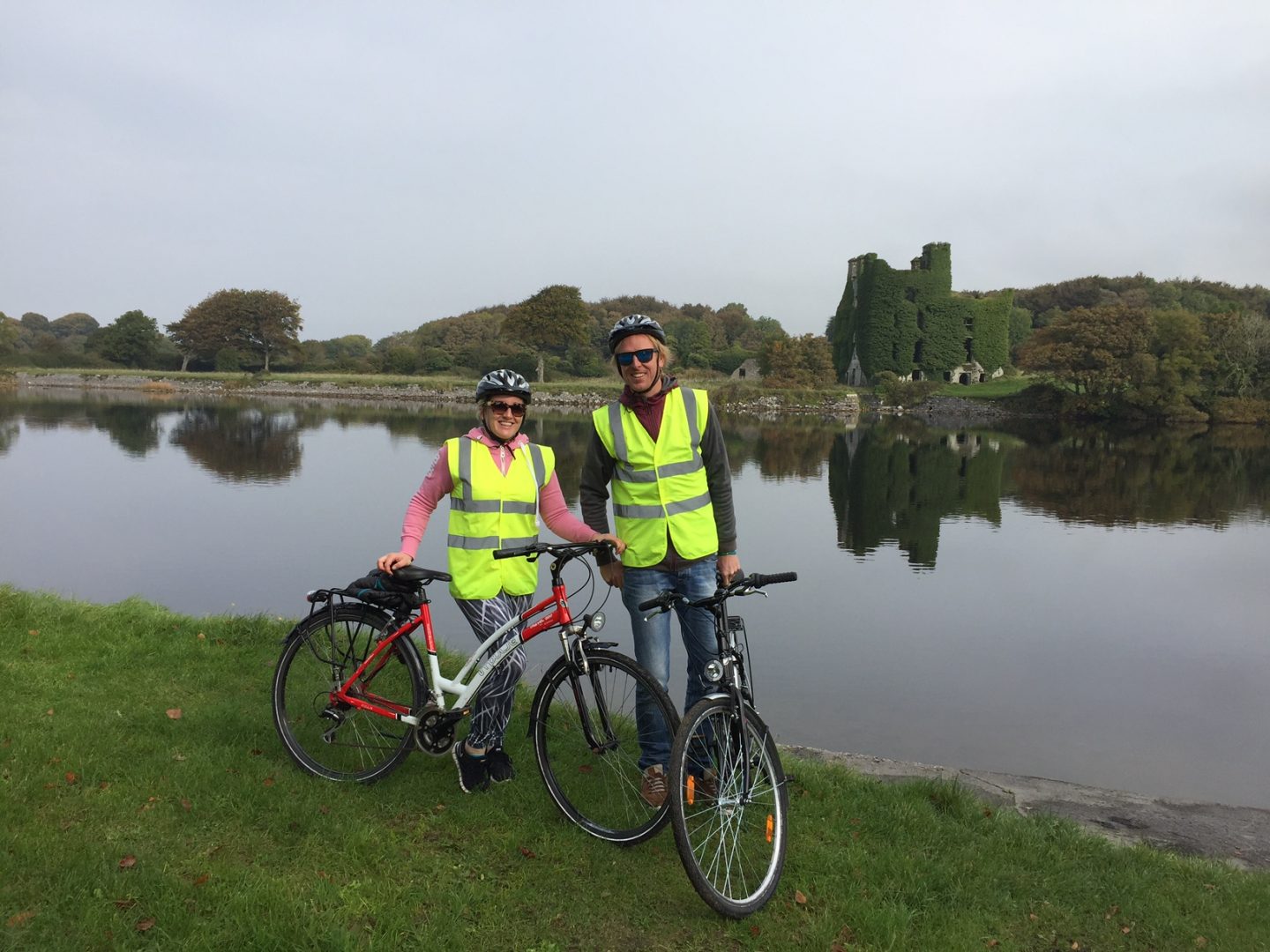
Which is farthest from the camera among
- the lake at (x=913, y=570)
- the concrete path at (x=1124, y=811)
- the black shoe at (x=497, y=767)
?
the lake at (x=913, y=570)

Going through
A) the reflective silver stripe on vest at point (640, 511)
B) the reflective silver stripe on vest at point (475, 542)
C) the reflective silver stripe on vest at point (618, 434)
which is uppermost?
the reflective silver stripe on vest at point (618, 434)

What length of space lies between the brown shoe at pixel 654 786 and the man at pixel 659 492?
0.08 ft

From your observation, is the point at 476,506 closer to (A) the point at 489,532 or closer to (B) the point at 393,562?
(A) the point at 489,532

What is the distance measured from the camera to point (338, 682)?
13.5ft

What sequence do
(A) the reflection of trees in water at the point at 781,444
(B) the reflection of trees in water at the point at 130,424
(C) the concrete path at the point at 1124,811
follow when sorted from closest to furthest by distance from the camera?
1. (C) the concrete path at the point at 1124,811
2. (A) the reflection of trees in water at the point at 781,444
3. (B) the reflection of trees in water at the point at 130,424

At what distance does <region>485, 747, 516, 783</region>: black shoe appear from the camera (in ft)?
13.2

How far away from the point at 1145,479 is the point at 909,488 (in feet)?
29.4

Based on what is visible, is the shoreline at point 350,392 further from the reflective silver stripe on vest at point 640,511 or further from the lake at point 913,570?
the reflective silver stripe on vest at point 640,511

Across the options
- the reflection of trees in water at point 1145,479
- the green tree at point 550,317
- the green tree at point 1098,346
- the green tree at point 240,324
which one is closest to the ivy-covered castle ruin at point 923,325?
the green tree at point 1098,346

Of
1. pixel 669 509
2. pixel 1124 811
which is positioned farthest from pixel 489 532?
pixel 1124 811

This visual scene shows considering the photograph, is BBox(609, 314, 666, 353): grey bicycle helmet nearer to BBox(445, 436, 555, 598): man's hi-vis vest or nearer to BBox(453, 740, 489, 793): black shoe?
BBox(445, 436, 555, 598): man's hi-vis vest

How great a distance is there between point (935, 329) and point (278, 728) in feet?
225

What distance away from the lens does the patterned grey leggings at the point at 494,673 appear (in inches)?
152

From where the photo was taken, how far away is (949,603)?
38.9 feet
